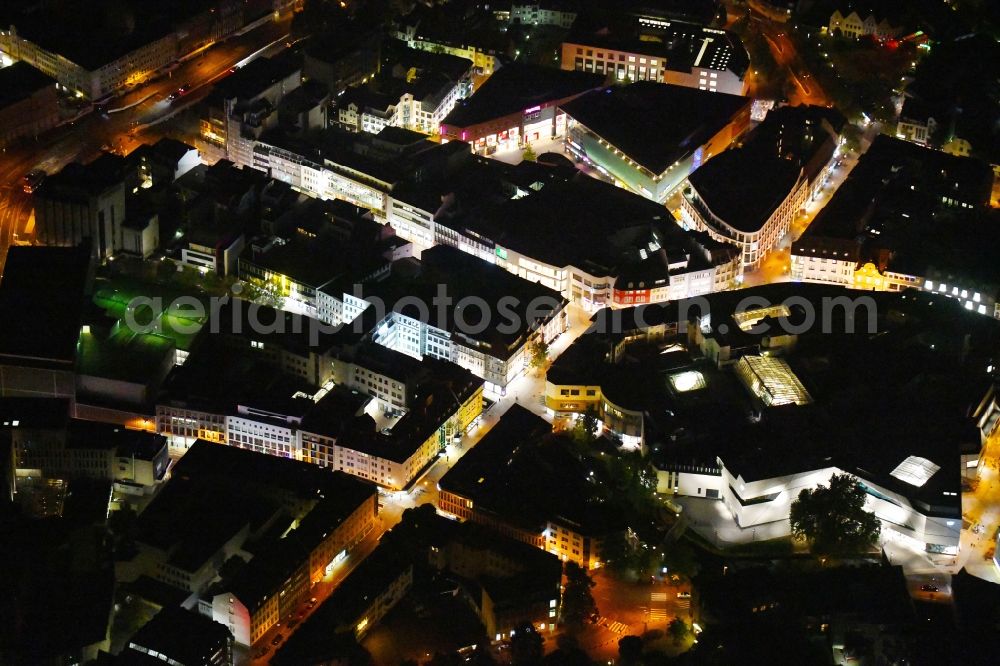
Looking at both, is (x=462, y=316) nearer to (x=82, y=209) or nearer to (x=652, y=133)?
(x=82, y=209)

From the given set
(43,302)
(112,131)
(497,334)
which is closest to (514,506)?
(497,334)

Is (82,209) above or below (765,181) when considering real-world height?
below

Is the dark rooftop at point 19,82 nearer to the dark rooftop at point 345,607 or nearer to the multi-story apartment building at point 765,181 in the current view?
the multi-story apartment building at point 765,181

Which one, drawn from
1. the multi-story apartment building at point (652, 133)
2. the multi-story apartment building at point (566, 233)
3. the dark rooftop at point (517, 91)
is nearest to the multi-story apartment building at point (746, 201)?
the multi-story apartment building at point (566, 233)

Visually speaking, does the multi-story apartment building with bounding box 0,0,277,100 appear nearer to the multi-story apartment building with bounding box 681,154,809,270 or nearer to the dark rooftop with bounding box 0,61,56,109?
the dark rooftop with bounding box 0,61,56,109

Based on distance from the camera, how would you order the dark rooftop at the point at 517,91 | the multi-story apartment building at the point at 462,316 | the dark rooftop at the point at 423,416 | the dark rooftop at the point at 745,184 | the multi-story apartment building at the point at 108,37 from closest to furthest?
the dark rooftop at the point at 423,416
the multi-story apartment building at the point at 462,316
the dark rooftop at the point at 745,184
the dark rooftop at the point at 517,91
the multi-story apartment building at the point at 108,37
